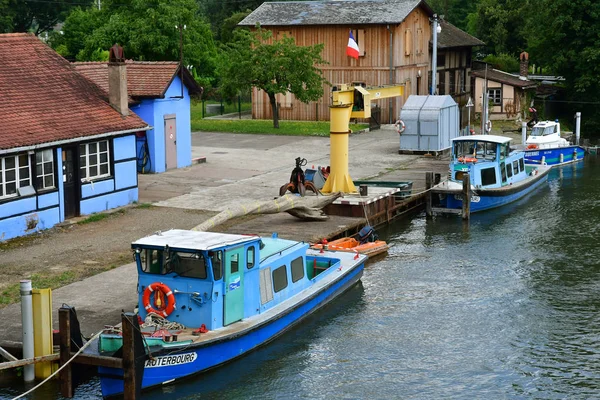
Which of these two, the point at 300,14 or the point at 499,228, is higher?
the point at 300,14

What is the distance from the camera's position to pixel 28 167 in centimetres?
2852

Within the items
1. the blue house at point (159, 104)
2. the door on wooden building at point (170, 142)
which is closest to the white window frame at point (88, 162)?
the blue house at point (159, 104)

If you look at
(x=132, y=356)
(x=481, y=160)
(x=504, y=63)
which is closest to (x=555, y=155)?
(x=481, y=160)

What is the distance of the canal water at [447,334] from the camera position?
19.3 m

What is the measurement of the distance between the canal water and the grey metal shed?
Result: 14732mm

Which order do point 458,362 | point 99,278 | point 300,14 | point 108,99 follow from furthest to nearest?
point 300,14
point 108,99
point 99,278
point 458,362

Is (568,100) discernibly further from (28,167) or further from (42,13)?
(42,13)

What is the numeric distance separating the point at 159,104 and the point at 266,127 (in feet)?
56.0

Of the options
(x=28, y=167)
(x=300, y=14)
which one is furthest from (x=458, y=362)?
(x=300, y=14)

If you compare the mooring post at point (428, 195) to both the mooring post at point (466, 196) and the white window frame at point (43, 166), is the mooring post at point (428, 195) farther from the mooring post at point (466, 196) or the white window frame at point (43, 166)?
the white window frame at point (43, 166)

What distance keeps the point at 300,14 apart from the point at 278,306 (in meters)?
41.2

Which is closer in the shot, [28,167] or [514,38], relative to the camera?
[28,167]

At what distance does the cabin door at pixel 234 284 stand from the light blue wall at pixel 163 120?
785 inches

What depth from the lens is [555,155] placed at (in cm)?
4869
